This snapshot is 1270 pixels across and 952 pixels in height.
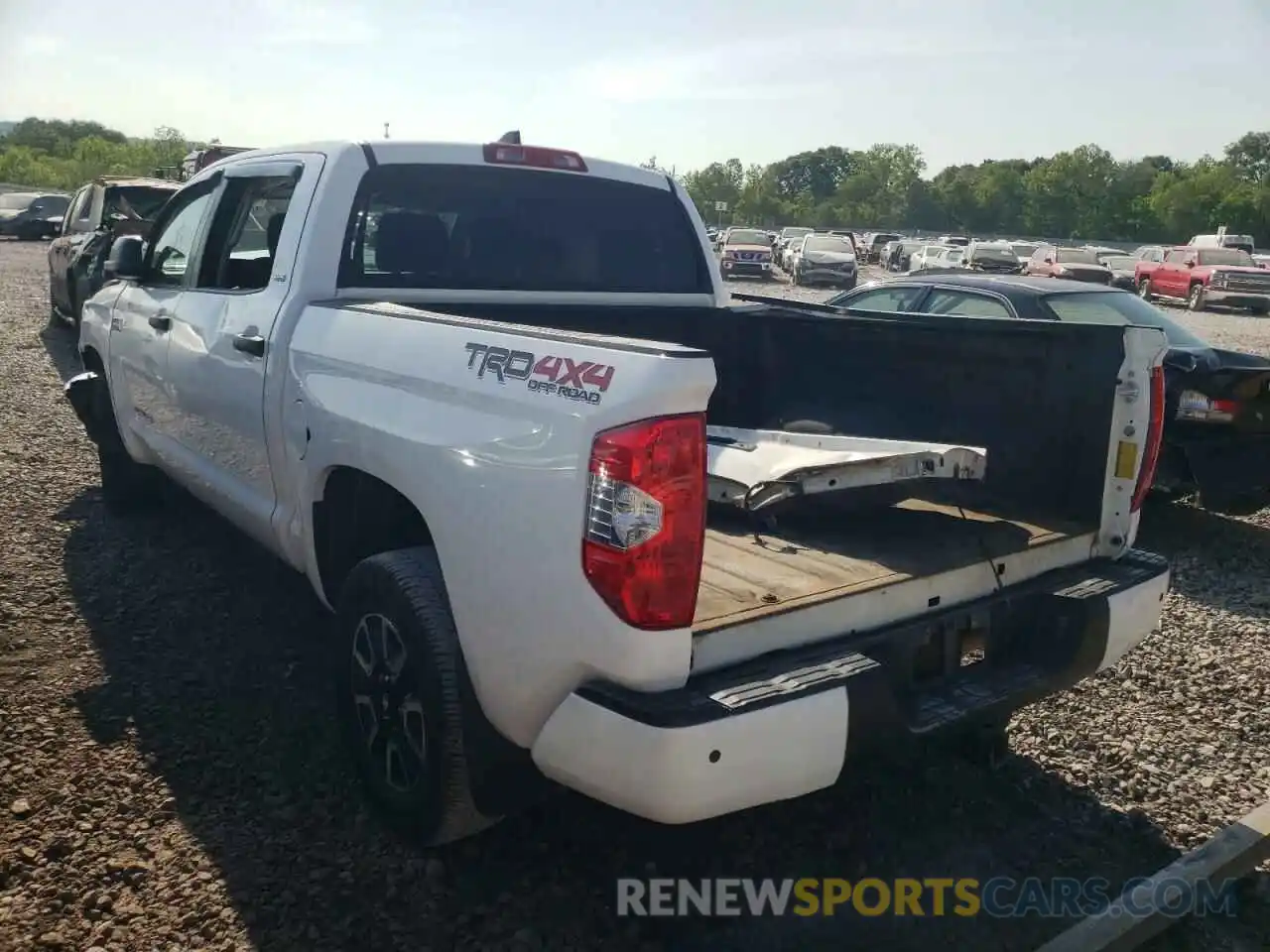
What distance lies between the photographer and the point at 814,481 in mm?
3125

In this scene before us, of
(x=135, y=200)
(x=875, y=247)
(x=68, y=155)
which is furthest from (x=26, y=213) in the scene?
(x=68, y=155)

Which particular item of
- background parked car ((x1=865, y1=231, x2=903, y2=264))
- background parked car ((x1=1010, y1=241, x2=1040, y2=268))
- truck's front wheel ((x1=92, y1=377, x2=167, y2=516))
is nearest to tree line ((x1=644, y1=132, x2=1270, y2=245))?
background parked car ((x1=865, y1=231, x2=903, y2=264))

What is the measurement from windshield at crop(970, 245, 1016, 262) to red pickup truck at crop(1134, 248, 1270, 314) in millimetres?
3754

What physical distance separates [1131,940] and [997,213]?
97.1 metres

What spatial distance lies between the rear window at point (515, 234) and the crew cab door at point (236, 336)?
0.26 m

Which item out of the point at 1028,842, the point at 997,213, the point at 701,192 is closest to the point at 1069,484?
the point at 1028,842

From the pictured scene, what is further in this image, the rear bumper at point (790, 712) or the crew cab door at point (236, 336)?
the crew cab door at point (236, 336)

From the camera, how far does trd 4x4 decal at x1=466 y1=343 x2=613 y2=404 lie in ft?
7.39

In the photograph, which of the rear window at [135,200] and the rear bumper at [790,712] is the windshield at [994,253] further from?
the rear bumper at [790,712]

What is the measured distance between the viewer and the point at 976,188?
95.2 metres

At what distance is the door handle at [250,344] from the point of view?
360 centimetres

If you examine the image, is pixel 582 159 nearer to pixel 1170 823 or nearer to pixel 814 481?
pixel 814 481

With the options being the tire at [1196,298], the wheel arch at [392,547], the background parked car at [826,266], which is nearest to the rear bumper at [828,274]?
the background parked car at [826,266]

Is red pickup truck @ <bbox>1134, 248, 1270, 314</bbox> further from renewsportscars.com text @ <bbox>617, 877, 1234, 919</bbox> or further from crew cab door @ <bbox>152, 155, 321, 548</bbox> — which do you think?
crew cab door @ <bbox>152, 155, 321, 548</bbox>
